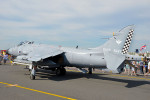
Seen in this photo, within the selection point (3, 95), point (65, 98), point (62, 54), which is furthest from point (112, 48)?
point (3, 95)

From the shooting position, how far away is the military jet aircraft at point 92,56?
33.2 ft

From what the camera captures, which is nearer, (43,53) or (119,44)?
(119,44)

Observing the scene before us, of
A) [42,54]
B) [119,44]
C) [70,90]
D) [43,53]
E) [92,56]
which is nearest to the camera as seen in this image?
[70,90]

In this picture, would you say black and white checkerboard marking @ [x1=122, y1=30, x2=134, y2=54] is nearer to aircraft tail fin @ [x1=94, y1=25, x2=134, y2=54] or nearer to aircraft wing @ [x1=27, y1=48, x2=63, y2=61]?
aircraft tail fin @ [x1=94, y1=25, x2=134, y2=54]

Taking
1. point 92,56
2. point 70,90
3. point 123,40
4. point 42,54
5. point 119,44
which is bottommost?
point 70,90

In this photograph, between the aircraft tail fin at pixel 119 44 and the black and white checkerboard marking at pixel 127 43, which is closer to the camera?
the aircraft tail fin at pixel 119 44

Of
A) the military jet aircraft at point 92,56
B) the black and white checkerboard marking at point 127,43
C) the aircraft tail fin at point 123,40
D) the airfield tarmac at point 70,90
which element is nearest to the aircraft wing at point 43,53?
the military jet aircraft at point 92,56

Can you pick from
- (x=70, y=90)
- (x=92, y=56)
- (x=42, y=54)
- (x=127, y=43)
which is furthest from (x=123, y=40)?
(x=42, y=54)

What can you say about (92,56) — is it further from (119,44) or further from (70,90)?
(70,90)

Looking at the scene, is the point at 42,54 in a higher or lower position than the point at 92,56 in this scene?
higher

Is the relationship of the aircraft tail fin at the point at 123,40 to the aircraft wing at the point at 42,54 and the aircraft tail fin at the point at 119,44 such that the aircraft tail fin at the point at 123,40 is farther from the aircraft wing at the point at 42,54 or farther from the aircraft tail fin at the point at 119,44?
the aircraft wing at the point at 42,54

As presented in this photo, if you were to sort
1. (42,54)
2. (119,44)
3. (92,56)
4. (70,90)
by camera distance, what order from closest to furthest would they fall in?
A: 1. (70,90)
2. (119,44)
3. (92,56)
4. (42,54)

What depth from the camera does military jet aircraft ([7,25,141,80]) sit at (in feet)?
33.2

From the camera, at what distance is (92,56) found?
1170 cm
